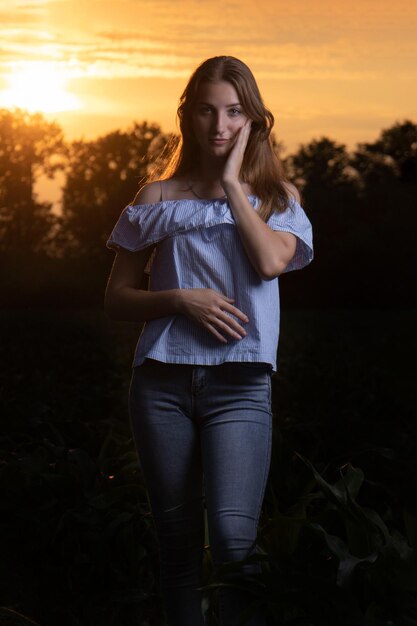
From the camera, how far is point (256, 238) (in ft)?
10.0

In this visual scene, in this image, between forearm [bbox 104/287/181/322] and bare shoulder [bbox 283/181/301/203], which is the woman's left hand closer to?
bare shoulder [bbox 283/181/301/203]

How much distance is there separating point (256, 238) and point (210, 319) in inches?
10.7

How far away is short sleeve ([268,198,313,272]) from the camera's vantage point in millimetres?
3207

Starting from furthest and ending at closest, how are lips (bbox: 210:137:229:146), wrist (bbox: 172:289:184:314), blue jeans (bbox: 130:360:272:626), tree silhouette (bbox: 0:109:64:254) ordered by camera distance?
tree silhouette (bbox: 0:109:64:254) < lips (bbox: 210:137:229:146) < wrist (bbox: 172:289:184:314) < blue jeans (bbox: 130:360:272:626)

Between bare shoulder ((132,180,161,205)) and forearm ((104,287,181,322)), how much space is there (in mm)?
284

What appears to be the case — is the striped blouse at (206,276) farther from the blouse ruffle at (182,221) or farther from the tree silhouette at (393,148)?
the tree silhouette at (393,148)

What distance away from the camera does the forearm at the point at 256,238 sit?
3.05m

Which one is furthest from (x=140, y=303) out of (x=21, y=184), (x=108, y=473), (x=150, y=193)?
(x=21, y=184)

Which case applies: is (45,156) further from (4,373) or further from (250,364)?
(250,364)

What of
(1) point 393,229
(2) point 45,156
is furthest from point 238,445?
(2) point 45,156

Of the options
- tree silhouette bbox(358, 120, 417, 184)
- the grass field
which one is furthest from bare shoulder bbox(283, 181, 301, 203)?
tree silhouette bbox(358, 120, 417, 184)

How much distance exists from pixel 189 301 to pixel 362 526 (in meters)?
0.95

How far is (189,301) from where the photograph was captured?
3094mm

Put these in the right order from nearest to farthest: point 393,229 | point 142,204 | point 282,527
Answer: point 142,204
point 282,527
point 393,229
